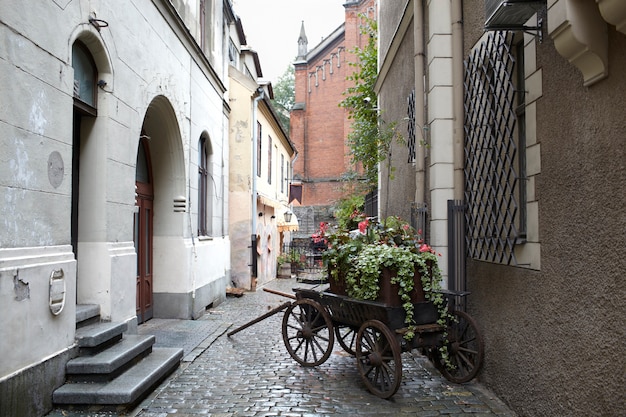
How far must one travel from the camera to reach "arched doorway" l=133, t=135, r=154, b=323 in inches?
378

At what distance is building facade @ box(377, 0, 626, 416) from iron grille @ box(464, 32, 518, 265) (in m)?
0.02

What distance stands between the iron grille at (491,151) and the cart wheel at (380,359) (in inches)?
Result: 53.5

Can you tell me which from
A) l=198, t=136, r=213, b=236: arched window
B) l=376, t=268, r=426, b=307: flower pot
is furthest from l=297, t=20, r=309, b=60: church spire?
l=376, t=268, r=426, b=307: flower pot

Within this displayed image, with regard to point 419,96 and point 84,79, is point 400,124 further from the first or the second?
point 84,79

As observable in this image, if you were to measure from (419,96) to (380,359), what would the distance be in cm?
401

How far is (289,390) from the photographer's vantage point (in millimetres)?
5793

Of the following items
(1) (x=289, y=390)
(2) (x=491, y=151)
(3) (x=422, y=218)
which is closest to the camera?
(2) (x=491, y=151)

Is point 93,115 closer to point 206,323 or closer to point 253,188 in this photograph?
point 206,323

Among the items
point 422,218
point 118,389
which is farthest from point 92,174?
point 422,218

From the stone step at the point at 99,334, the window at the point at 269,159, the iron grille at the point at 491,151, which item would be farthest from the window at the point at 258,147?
the iron grille at the point at 491,151

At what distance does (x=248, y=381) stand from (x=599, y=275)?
4113 millimetres

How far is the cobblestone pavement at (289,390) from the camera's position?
5.09 m

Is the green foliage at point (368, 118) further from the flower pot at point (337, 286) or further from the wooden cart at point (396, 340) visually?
the wooden cart at point (396, 340)

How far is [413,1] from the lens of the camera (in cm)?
806
